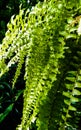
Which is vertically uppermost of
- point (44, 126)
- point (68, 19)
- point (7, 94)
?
point (68, 19)

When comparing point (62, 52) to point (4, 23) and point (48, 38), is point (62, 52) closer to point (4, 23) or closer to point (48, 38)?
point (48, 38)

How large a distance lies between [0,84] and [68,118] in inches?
142

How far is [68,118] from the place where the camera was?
0.70 metres

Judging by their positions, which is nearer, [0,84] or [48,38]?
[48,38]

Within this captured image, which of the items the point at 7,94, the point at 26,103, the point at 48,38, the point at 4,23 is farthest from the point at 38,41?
the point at 4,23

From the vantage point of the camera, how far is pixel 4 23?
4926 millimetres

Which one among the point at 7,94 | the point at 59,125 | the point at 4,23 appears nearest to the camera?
the point at 59,125

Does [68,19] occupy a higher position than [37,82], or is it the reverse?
[68,19]

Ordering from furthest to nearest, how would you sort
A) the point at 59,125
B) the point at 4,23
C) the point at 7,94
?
the point at 4,23 < the point at 7,94 < the point at 59,125

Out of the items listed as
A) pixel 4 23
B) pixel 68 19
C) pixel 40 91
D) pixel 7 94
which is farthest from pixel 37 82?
pixel 4 23

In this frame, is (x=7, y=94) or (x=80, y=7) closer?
(x=80, y=7)

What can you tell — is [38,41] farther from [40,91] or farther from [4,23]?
[4,23]

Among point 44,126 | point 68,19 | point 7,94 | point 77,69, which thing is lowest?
point 7,94

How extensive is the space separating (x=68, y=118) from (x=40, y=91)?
3.5 inches
